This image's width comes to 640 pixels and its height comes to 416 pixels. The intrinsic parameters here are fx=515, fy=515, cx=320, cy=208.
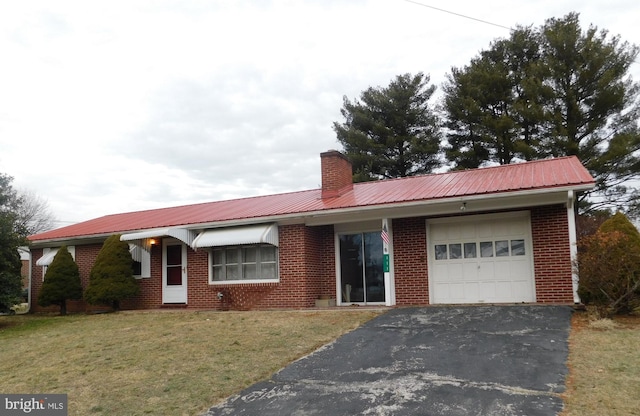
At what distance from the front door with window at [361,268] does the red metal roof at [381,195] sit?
1.14 m

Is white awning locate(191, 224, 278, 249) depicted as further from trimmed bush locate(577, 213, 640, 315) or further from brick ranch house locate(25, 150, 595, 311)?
trimmed bush locate(577, 213, 640, 315)

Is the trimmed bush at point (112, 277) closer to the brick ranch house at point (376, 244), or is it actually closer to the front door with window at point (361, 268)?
the brick ranch house at point (376, 244)

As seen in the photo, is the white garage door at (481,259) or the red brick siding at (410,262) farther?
the red brick siding at (410,262)

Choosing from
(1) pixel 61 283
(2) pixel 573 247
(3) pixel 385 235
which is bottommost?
(1) pixel 61 283

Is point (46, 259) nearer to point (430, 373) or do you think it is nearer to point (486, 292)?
point (486, 292)

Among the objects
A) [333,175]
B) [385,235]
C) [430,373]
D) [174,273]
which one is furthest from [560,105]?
[430,373]

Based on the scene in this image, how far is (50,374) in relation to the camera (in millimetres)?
7562

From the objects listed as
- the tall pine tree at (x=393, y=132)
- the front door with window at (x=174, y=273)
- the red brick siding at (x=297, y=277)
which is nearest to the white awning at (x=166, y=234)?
the front door with window at (x=174, y=273)

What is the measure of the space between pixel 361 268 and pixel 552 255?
15.4 feet

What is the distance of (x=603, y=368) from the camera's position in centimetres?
622

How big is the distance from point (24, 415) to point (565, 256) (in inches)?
408

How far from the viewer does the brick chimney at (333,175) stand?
619 inches

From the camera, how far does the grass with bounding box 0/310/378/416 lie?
6242 millimetres

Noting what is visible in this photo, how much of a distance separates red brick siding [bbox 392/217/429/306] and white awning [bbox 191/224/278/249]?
323 cm
